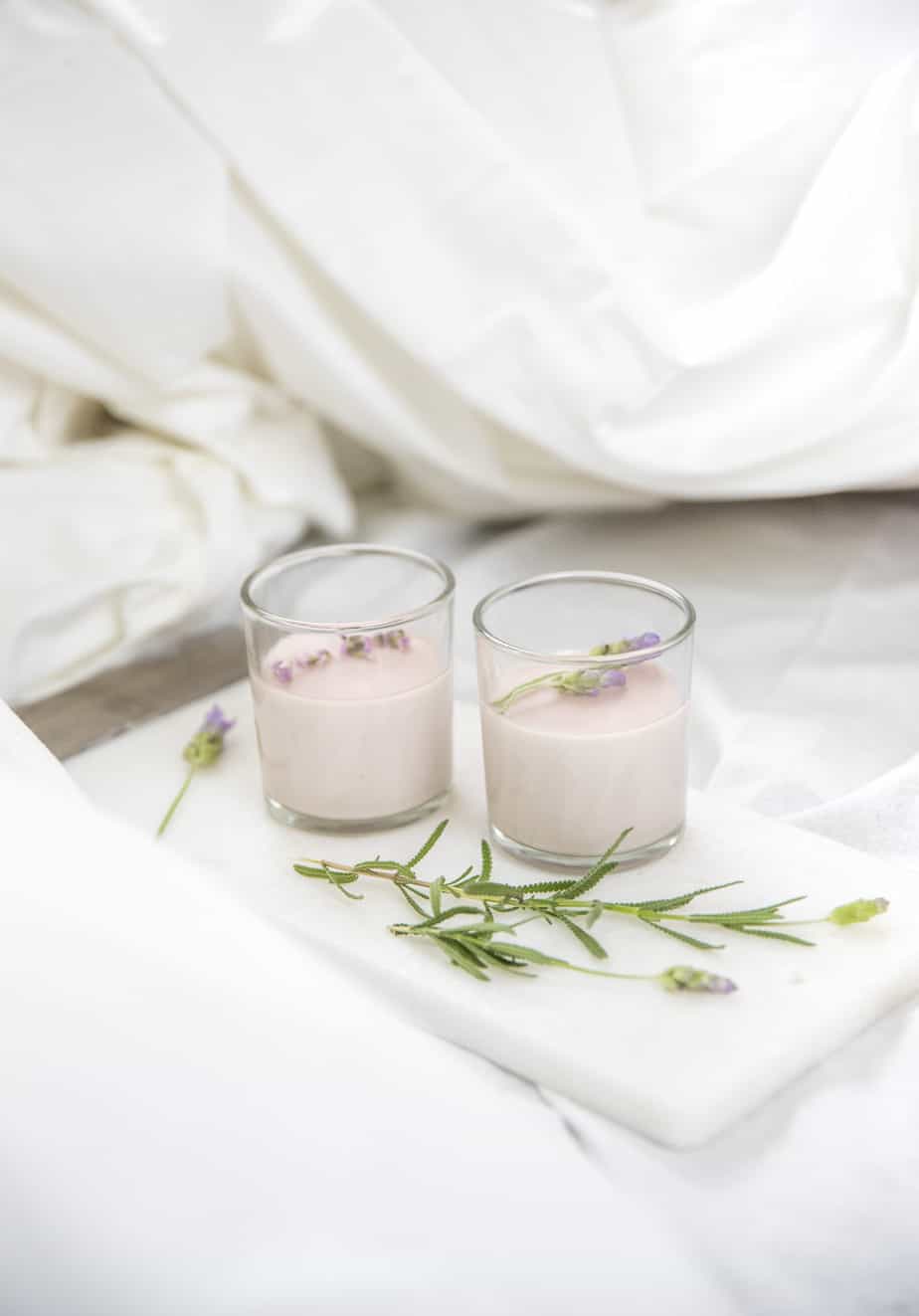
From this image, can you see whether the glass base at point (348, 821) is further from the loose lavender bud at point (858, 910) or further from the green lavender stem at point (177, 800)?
the loose lavender bud at point (858, 910)

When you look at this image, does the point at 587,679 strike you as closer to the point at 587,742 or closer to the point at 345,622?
the point at 587,742

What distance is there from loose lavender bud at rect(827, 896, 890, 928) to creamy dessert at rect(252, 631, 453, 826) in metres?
0.26

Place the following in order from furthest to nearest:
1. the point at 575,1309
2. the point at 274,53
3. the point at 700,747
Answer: the point at 274,53 < the point at 700,747 < the point at 575,1309

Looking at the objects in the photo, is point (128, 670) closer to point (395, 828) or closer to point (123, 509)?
point (123, 509)

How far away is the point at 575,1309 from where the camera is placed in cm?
53

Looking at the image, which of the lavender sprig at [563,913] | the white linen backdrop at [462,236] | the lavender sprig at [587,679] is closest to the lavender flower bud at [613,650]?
the lavender sprig at [587,679]

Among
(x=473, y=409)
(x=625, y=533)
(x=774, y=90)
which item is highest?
(x=774, y=90)

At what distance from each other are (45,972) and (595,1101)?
254mm

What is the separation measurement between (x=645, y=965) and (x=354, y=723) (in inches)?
8.7

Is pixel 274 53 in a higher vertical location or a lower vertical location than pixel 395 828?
higher

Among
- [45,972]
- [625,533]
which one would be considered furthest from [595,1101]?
[625,533]

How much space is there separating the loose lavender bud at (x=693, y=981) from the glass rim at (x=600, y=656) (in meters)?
0.17

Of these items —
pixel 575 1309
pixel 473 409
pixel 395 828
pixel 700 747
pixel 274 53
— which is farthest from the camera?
pixel 473 409

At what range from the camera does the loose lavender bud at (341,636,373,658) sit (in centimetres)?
86
